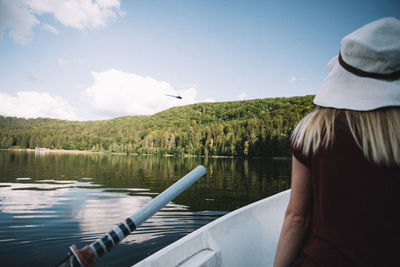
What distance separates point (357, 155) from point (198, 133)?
106m

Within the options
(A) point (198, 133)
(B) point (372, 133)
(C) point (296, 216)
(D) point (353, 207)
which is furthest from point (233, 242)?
(A) point (198, 133)

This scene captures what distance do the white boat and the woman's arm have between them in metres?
1.57

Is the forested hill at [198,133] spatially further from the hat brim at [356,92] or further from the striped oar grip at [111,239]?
the hat brim at [356,92]

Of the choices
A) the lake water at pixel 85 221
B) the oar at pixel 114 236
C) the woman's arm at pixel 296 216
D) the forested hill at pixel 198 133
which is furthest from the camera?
the forested hill at pixel 198 133

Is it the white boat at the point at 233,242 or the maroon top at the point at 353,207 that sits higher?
the maroon top at the point at 353,207

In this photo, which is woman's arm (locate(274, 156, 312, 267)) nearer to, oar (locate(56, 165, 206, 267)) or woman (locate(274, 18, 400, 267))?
woman (locate(274, 18, 400, 267))

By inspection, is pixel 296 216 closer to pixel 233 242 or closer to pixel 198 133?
pixel 233 242

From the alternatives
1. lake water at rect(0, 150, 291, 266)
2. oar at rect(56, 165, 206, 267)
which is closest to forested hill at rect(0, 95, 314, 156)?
lake water at rect(0, 150, 291, 266)

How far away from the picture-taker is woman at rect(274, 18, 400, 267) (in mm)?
696

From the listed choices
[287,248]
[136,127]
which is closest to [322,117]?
[287,248]

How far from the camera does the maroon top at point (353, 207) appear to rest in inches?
27.1

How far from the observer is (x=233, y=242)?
3.06 meters

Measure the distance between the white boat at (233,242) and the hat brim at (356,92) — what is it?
6.84ft

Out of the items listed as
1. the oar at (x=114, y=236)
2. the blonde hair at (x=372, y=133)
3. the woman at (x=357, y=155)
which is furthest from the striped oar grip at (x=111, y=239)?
the blonde hair at (x=372, y=133)
